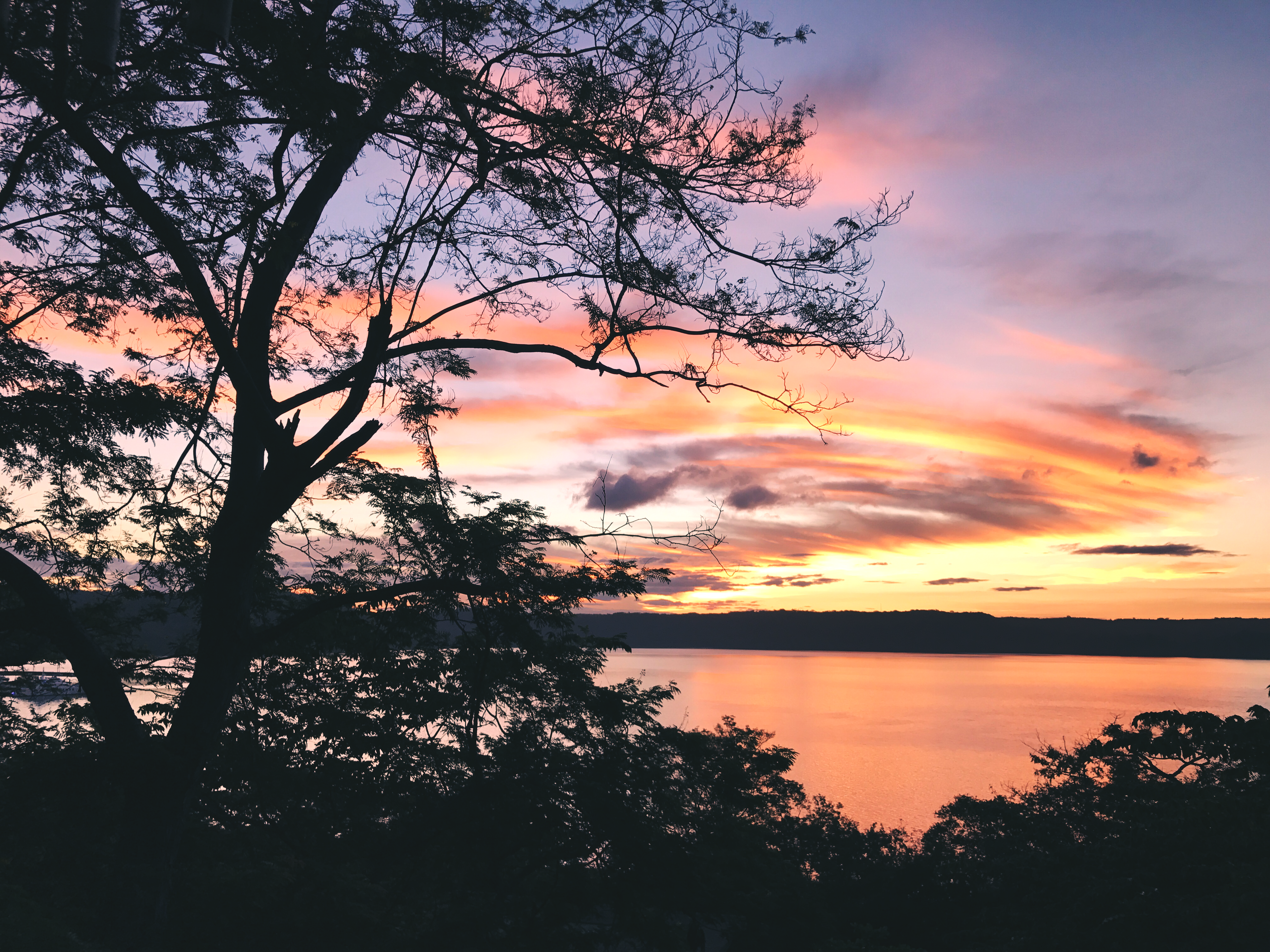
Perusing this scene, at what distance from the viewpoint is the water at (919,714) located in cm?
5519

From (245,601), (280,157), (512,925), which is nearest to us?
(245,601)

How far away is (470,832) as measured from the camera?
7.30 m

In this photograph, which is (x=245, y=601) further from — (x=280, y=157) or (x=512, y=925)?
(x=512, y=925)

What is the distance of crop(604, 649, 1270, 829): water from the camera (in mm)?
55188

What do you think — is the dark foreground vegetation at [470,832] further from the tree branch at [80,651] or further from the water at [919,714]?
the water at [919,714]

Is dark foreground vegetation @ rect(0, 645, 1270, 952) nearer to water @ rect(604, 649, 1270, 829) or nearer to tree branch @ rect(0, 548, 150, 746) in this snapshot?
tree branch @ rect(0, 548, 150, 746)

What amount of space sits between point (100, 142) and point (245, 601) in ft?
10.7

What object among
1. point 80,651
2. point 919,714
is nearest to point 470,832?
point 80,651

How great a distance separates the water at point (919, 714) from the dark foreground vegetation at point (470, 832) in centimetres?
1236

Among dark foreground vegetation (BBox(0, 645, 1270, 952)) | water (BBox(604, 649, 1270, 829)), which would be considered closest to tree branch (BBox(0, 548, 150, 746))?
dark foreground vegetation (BBox(0, 645, 1270, 952))

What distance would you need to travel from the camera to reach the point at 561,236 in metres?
6.66

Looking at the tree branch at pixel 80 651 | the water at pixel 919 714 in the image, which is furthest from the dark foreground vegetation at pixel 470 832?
the water at pixel 919 714

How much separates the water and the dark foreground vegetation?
40.6 feet

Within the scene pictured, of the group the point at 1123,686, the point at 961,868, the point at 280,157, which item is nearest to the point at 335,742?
the point at 280,157
